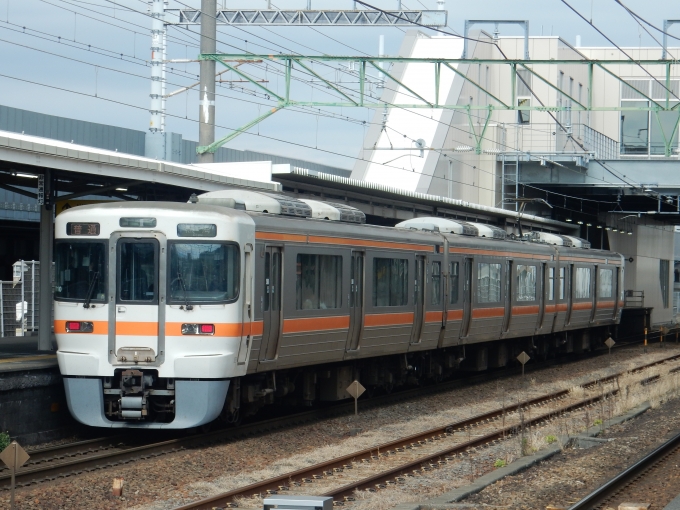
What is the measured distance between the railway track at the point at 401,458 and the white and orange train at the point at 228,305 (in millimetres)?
1862

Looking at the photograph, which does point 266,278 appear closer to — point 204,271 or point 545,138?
point 204,271

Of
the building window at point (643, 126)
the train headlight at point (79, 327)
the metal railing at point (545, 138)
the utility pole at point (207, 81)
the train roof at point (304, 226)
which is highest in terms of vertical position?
the building window at point (643, 126)

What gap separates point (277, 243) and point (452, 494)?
469 centimetres

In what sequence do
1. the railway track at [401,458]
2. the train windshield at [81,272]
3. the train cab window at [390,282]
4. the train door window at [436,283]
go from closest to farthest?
the railway track at [401,458]
the train windshield at [81,272]
the train cab window at [390,282]
the train door window at [436,283]

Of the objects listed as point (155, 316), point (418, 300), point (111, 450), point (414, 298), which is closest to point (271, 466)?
point (111, 450)

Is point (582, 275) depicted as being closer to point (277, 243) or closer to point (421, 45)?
point (277, 243)

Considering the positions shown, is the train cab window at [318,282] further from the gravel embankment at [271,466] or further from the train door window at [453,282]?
the train door window at [453,282]

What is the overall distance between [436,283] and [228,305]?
6751mm

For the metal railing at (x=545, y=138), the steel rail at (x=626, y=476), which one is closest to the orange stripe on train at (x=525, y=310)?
the steel rail at (x=626, y=476)

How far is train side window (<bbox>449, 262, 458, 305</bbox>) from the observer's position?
18.7 metres

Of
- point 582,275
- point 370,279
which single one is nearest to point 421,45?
point 582,275

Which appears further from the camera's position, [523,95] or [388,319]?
[523,95]

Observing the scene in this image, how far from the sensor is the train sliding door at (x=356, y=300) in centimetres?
1504

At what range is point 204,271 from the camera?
12148 millimetres
